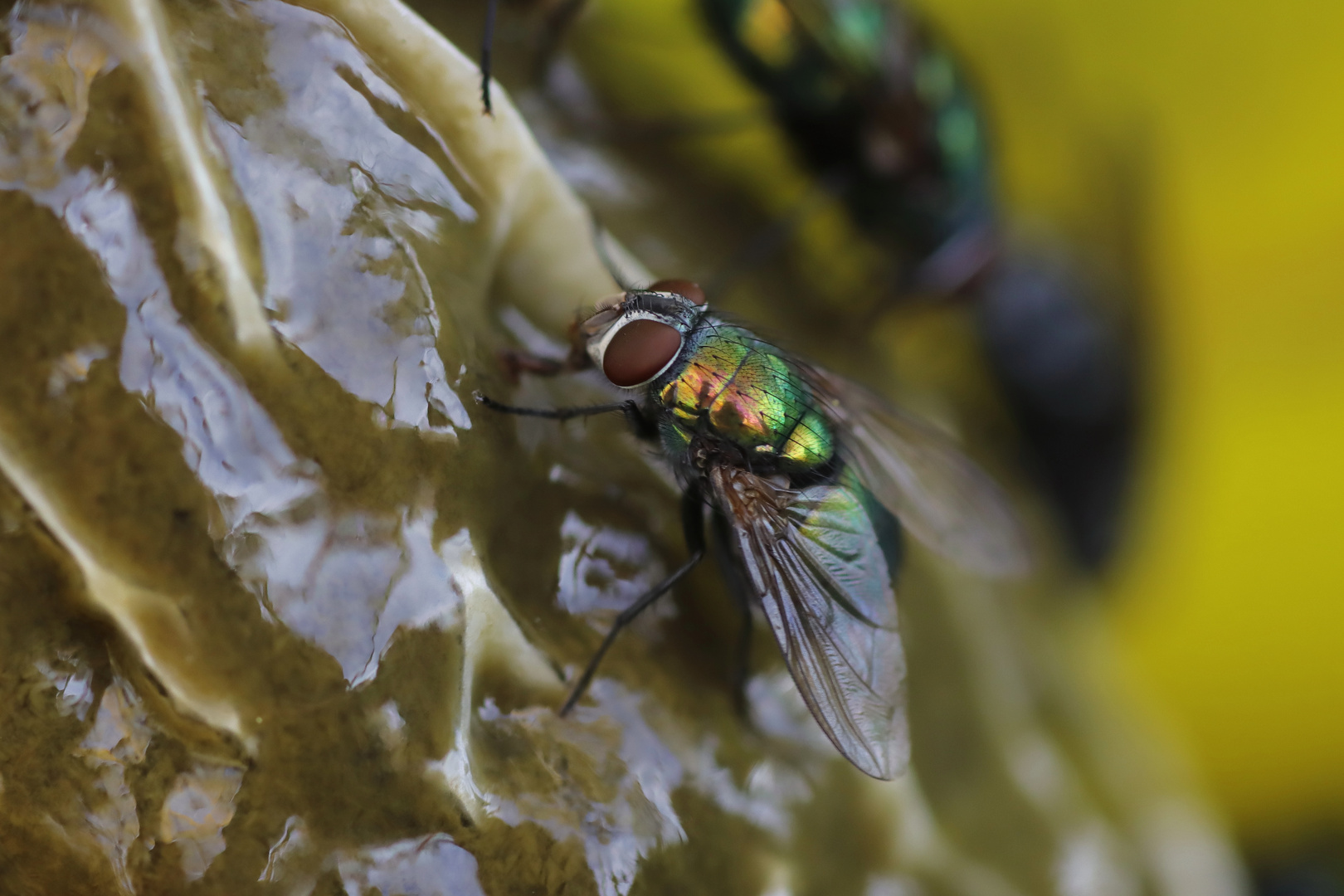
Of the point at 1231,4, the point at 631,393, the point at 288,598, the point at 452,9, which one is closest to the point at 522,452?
the point at 631,393

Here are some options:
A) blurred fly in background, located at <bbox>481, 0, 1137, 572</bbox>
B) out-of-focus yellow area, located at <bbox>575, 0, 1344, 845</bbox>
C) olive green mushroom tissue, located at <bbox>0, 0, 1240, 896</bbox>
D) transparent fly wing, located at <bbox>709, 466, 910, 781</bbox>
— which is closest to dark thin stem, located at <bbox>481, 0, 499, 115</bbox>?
olive green mushroom tissue, located at <bbox>0, 0, 1240, 896</bbox>

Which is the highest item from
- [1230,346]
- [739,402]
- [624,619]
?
[1230,346]

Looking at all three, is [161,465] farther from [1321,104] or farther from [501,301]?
[1321,104]

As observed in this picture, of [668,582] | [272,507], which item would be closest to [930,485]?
[668,582]

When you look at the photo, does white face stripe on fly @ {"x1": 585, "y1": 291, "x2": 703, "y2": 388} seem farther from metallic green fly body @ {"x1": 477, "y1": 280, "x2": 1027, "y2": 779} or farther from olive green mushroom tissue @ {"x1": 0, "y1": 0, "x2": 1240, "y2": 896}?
olive green mushroom tissue @ {"x1": 0, "y1": 0, "x2": 1240, "y2": 896}

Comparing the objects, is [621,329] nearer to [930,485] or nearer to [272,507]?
[272,507]

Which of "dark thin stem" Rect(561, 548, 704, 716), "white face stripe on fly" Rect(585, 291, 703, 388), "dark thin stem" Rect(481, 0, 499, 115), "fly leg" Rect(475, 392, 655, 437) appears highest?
"dark thin stem" Rect(481, 0, 499, 115)

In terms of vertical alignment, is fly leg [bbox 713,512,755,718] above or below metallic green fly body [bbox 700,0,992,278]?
below
